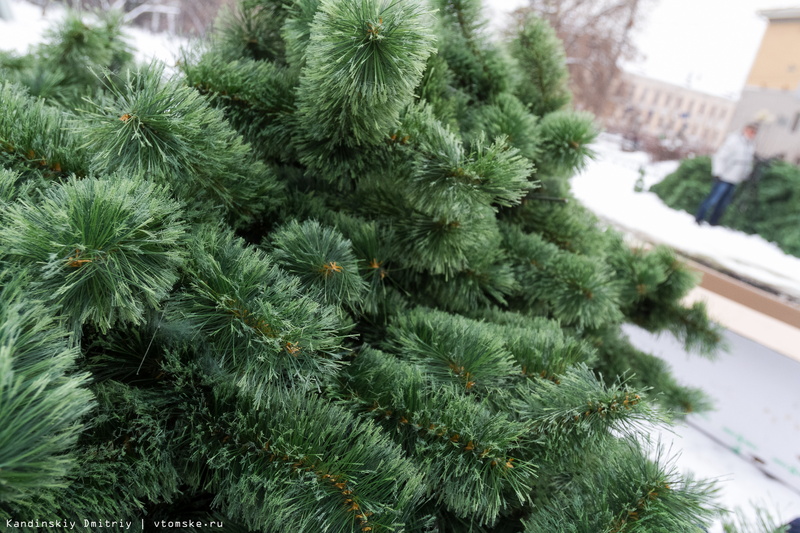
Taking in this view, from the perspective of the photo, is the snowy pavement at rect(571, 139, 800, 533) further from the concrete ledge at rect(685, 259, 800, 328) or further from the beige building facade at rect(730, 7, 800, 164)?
the beige building facade at rect(730, 7, 800, 164)

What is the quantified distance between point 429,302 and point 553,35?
0.38 metres

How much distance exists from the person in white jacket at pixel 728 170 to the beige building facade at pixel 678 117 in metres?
0.10

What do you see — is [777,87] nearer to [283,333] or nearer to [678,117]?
[678,117]

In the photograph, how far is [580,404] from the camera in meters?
0.28

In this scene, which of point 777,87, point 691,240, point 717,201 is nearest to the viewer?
point 691,240

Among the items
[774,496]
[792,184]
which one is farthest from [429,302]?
[792,184]

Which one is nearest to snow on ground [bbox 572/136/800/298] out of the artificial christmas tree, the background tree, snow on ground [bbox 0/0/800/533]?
snow on ground [bbox 0/0/800/533]

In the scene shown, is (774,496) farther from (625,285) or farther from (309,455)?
(309,455)

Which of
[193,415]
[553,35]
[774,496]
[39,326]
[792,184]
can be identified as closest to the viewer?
[39,326]

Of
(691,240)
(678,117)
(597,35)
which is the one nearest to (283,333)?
(691,240)

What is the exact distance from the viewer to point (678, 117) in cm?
227

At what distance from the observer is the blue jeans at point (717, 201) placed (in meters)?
1.84

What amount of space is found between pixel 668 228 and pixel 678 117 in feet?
3.21

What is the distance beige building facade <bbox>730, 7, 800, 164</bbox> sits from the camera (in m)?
1.65
